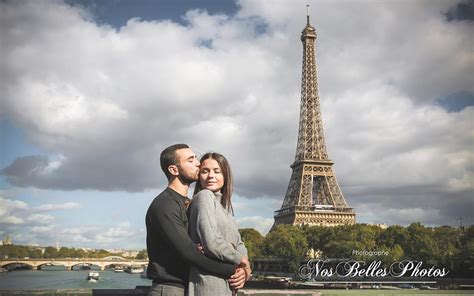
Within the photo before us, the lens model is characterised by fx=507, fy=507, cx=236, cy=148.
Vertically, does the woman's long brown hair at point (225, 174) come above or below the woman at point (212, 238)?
above

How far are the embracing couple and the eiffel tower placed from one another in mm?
63542

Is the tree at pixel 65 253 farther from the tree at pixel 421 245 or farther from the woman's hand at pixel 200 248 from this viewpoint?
the woman's hand at pixel 200 248

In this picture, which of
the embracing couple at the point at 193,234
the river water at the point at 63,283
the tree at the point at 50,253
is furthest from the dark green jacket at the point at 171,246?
the tree at the point at 50,253

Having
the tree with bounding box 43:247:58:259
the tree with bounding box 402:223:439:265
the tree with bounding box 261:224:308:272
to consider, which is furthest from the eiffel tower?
the tree with bounding box 43:247:58:259

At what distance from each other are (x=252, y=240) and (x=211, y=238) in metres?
79.9

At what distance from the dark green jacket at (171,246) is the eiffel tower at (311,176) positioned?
63.8 m

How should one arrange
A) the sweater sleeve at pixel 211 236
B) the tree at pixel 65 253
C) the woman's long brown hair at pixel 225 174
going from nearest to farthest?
the sweater sleeve at pixel 211 236, the woman's long brown hair at pixel 225 174, the tree at pixel 65 253

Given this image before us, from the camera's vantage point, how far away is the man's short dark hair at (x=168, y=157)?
13.2ft

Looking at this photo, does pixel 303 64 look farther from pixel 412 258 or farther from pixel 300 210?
pixel 412 258

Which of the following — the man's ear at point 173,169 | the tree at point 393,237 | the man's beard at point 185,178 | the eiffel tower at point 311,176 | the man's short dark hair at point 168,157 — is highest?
the eiffel tower at point 311,176

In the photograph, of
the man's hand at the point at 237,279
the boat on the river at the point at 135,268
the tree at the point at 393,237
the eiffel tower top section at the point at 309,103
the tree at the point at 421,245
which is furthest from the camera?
the boat on the river at the point at 135,268

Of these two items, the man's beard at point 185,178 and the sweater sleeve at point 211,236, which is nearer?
the sweater sleeve at point 211,236

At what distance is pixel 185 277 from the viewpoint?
12.4ft

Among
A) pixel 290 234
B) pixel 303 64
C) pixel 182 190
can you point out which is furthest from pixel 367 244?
pixel 182 190
